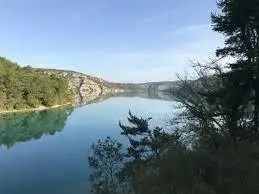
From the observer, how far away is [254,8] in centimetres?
1567

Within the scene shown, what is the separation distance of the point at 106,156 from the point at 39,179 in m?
9.50

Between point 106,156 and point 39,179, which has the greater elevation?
point 106,156

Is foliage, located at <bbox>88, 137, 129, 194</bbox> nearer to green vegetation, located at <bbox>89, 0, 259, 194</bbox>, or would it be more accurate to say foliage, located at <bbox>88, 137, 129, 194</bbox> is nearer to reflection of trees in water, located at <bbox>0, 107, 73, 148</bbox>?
green vegetation, located at <bbox>89, 0, 259, 194</bbox>

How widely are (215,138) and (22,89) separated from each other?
85.2 meters

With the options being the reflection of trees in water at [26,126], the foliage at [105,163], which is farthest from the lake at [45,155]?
the foliage at [105,163]

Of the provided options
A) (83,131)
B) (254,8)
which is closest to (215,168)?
(254,8)

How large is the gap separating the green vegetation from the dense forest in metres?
71.4

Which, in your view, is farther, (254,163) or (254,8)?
(254,8)

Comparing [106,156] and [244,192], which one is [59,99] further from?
[244,192]

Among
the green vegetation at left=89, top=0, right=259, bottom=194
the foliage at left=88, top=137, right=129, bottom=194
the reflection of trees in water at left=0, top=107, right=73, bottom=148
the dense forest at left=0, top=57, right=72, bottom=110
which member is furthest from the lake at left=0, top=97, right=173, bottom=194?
the dense forest at left=0, top=57, right=72, bottom=110

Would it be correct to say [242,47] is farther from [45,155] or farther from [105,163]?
[45,155]

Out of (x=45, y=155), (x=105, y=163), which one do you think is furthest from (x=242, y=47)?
(x=45, y=155)

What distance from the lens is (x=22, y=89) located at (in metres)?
94.8

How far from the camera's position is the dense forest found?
91188 millimetres
